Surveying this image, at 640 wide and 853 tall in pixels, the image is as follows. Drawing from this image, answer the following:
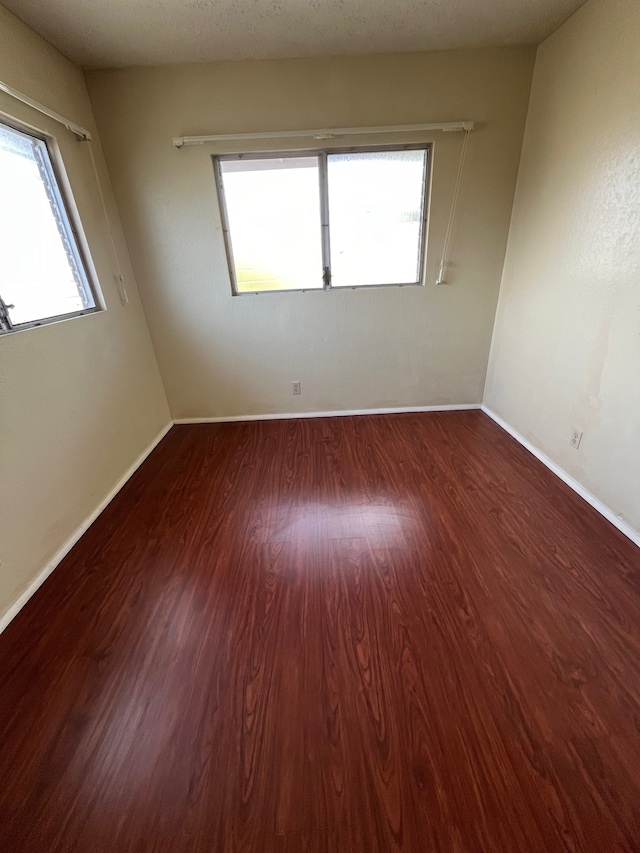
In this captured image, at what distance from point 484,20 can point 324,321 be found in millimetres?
1899

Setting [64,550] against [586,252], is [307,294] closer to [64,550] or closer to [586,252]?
[586,252]

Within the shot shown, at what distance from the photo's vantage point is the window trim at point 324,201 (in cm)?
241

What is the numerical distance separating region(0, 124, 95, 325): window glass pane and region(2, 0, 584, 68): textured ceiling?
63 centimetres

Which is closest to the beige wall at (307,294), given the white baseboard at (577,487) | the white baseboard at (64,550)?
the white baseboard at (577,487)

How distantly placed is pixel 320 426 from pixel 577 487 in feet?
6.05

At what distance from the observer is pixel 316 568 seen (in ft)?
5.34

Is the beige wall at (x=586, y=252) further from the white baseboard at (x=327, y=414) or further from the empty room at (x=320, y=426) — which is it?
the white baseboard at (x=327, y=414)

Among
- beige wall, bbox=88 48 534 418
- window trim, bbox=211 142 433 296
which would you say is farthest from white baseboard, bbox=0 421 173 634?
window trim, bbox=211 142 433 296

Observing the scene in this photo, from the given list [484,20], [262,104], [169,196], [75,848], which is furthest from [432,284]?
[75,848]

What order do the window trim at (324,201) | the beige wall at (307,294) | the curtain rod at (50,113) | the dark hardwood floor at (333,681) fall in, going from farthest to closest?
the window trim at (324,201) < the beige wall at (307,294) < the curtain rod at (50,113) < the dark hardwood floor at (333,681)

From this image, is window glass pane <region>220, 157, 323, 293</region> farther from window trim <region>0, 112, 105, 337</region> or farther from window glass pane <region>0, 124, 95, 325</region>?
window glass pane <region>0, 124, 95, 325</region>

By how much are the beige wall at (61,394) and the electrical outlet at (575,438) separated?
294 cm

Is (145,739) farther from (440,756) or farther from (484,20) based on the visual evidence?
(484,20)

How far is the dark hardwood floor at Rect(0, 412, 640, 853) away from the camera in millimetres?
889
